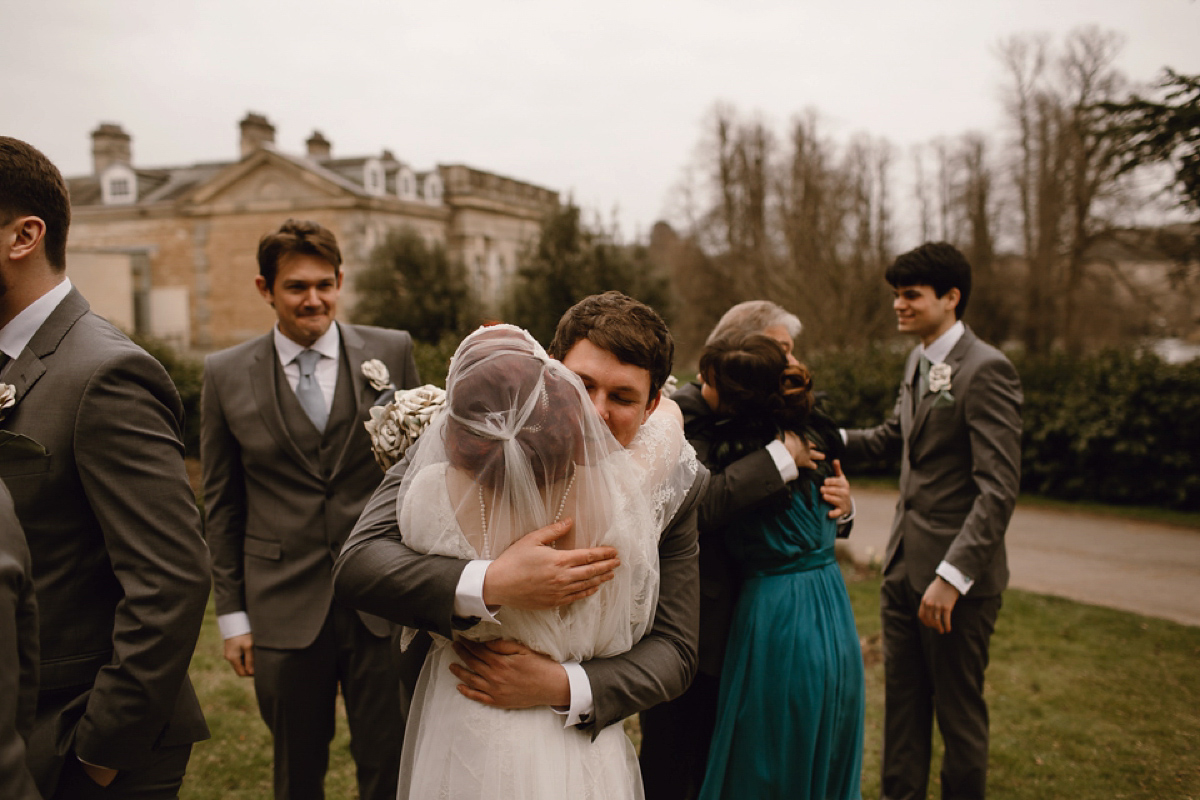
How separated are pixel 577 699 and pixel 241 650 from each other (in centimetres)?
220

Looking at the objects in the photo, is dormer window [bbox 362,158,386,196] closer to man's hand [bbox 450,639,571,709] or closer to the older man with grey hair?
the older man with grey hair

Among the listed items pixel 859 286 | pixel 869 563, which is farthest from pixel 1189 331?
pixel 869 563

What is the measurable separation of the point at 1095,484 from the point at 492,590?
44.1ft

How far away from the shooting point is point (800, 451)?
3.10 meters

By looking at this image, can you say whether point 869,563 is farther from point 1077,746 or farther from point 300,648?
point 300,648

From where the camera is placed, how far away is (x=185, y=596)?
6.55 ft

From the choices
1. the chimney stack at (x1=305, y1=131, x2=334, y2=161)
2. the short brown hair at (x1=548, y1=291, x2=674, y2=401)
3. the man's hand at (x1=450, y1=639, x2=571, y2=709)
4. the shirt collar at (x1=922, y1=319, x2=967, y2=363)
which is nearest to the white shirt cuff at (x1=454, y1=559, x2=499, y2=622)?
the man's hand at (x1=450, y1=639, x2=571, y2=709)

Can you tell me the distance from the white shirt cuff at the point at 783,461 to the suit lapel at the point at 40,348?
2.24 metres

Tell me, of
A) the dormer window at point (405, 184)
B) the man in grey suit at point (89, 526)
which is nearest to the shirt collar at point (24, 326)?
the man in grey suit at point (89, 526)

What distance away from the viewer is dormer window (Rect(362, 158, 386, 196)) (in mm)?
34050

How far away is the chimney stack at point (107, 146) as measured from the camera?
37.9 meters

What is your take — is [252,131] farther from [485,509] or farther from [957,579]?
[485,509]

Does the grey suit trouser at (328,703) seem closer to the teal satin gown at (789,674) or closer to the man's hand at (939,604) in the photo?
the teal satin gown at (789,674)

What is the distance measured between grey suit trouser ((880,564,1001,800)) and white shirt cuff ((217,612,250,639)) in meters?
3.07
